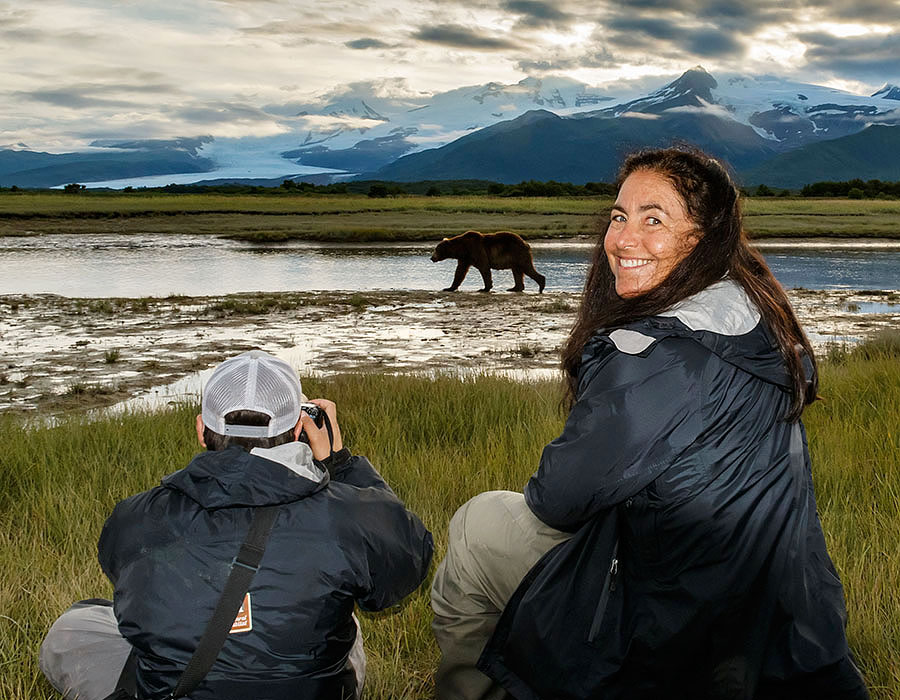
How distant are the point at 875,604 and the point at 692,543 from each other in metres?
1.23

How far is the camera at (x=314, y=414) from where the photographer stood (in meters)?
2.25

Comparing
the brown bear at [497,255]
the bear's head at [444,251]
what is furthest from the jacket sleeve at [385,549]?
the bear's head at [444,251]

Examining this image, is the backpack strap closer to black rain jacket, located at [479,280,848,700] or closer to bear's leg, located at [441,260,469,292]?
black rain jacket, located at [479,280,848,700]

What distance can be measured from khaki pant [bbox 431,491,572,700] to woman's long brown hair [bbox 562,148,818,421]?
18.8 inches

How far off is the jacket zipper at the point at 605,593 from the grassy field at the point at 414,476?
83cm

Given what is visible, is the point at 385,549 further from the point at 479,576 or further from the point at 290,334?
the point at 290,334

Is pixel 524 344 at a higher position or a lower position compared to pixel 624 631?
lower

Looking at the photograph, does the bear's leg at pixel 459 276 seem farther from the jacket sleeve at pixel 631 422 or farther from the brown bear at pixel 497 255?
the jacket sleeve at pixel 631 422

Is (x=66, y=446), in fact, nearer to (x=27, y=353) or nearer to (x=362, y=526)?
(x=362, y=526)

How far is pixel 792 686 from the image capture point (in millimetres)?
2062

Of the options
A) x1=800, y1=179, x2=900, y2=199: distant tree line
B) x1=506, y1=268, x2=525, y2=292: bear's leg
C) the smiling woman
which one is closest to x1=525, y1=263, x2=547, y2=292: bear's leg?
x1=506, y1=268, x2=525, y2=292: bear's leg

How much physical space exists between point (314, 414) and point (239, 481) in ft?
1.29

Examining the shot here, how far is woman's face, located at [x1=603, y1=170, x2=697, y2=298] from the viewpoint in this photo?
2.27 meters

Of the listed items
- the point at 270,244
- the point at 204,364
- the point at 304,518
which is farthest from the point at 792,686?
the point at 270,244
